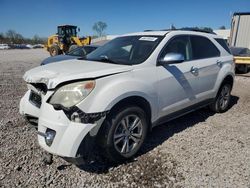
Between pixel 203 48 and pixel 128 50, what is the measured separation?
1.62 metres

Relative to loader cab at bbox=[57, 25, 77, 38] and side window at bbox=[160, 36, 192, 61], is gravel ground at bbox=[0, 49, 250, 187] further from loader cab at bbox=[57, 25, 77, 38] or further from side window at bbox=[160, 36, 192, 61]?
loader cab at bbox=[57, 25, 77, 38]

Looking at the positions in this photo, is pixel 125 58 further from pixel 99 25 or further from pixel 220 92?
pixel 99 25

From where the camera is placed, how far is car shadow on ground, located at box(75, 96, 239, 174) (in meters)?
3.14

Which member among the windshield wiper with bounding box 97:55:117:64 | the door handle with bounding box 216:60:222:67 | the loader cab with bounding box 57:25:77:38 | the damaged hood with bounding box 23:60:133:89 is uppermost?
the loader cab with bounding box 57:25:77:38

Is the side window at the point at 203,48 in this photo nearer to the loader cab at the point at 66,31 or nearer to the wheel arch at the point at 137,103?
the wheel arch at the point at 137,103

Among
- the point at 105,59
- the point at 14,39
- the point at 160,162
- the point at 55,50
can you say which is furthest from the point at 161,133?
the point at 14,39

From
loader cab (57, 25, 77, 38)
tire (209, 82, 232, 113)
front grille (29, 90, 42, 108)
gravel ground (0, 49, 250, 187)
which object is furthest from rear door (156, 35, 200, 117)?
loader cab (57, 25, 77, 38)

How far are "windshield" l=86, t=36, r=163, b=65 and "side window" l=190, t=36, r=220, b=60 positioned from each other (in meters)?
0.92

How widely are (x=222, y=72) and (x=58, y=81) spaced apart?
3.55 meters

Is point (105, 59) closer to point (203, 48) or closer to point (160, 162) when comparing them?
point (160, 162)

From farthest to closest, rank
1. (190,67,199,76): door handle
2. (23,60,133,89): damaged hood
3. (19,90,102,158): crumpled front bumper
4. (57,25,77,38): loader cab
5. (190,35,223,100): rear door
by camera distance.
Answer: (57,25,77,38): loader cab < (190,35,223,100): rear door < (190,67,199,76): door handle < (23,60,133,89): damaged hood < (19,90,102,158): crumpled front bumper

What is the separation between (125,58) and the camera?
366 centimetres

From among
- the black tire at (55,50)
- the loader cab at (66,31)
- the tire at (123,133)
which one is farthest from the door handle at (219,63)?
the loader cab at (66,31)

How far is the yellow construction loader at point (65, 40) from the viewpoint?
66.7ft
